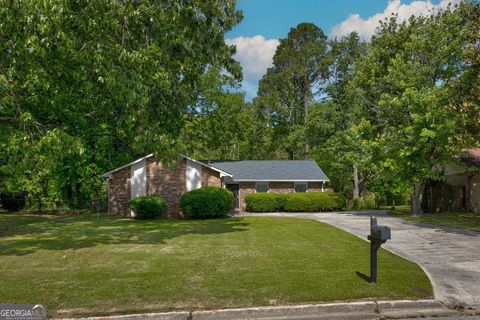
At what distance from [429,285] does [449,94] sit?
17.8 m

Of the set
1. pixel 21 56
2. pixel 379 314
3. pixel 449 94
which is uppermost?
pixel 449 94

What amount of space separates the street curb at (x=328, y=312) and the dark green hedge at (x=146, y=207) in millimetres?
19223

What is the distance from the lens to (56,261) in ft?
33.2

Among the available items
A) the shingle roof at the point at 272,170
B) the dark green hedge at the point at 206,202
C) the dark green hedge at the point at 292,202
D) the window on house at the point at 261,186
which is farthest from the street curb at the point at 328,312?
the window on house at the point at 261,186

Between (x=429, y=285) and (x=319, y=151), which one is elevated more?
(x=319, y=151)

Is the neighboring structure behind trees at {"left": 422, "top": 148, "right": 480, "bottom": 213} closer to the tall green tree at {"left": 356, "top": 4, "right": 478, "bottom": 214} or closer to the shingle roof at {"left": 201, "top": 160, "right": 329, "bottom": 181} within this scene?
the tall green tree at {"left": 356, "top": 4, "right": 478, "bottom": 214}

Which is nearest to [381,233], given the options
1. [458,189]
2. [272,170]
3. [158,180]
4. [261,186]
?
[158,180]

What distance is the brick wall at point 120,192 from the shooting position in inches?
1079

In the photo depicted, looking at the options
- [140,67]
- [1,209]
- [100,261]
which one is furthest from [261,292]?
[1,209]

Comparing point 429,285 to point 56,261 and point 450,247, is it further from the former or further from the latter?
point 56,261

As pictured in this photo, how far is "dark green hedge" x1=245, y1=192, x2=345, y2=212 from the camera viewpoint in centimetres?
3234

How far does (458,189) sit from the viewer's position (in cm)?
2914

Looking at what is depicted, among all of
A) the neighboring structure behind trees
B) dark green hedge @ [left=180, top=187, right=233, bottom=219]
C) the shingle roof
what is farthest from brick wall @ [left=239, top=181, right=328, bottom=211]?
dark green hedge @ [left=180, top=187, right=233, bottom=219]

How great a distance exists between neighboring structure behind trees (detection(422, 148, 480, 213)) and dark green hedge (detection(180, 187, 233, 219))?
49.5 ft
